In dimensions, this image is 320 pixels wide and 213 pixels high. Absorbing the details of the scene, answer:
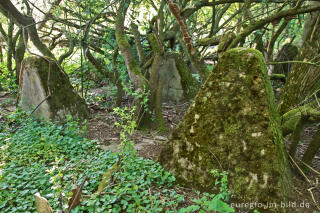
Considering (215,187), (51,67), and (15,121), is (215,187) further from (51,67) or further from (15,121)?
(15,121)

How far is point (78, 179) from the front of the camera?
2.79m

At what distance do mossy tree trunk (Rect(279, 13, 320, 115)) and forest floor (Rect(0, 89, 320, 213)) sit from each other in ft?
2.96

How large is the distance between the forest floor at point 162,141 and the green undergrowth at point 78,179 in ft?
1.06

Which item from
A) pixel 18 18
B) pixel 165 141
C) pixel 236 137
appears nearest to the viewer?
pixel 236 137

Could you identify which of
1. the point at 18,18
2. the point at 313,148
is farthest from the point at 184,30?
the point at 18,18

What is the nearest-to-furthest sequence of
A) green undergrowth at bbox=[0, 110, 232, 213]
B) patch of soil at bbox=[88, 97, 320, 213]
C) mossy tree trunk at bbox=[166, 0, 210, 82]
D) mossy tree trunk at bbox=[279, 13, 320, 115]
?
green undergrowth at bbox=[0, 110, 232, 213] → patch of soil at bbox=[88, 97, 320, 213] → mossy tree trunk at bbox=[166, 0, 210, 82] → mossy tree trunk at bbox=[279, 13, 320, 115]

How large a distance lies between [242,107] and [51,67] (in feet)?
14.2

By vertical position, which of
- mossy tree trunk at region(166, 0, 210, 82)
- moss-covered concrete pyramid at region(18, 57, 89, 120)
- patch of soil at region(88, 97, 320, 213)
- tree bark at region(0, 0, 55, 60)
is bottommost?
patch of soil at region(88, 97, 320, 213)

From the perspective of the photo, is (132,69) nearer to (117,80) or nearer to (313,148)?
(117,80)

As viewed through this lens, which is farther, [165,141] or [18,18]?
[18,18]

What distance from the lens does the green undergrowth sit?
2318 mm

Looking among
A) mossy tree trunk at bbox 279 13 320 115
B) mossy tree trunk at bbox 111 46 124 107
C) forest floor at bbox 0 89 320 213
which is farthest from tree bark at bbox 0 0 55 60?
mossy tree trunk at bbox 279 13 320 115

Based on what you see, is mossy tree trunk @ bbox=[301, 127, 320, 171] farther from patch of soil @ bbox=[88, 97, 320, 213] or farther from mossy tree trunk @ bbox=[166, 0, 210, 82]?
mossy tree trunk @ bbox=[166, 0, 210, 82]

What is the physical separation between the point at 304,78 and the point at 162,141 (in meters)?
2.72
